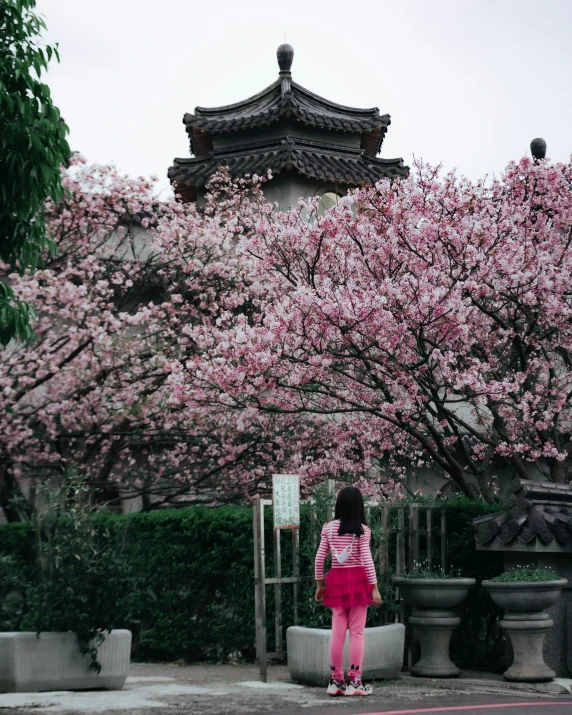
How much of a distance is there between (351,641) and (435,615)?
5.68 feet

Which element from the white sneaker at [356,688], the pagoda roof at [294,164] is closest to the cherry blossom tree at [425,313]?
the white sneaker at [356,688]

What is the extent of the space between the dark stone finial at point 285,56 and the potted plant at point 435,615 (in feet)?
56.8

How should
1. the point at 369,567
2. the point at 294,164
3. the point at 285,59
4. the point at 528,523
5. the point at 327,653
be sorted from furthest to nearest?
the point at 285,59, the point at 294,164, the point at 528,523, the point at 327,653, the point at 369,567

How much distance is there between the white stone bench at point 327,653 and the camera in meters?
9.08

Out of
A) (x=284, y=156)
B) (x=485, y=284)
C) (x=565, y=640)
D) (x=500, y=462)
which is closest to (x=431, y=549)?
(x=565, y=640)

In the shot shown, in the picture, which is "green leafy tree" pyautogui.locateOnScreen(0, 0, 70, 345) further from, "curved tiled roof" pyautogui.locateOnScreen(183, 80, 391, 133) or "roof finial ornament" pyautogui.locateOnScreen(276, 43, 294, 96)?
"roof finial ornament" pyautogui.locateOnScreen(276, 43, 294, 96)

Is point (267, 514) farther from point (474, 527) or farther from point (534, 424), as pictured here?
point (534, 424)

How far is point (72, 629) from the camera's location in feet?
29.2

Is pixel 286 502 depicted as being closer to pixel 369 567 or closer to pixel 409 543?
pixel 369 567

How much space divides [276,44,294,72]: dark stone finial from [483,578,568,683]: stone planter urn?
17845 mm

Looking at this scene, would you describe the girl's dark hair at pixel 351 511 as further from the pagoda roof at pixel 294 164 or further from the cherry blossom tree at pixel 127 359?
the pagoda roof at pixel 294 164

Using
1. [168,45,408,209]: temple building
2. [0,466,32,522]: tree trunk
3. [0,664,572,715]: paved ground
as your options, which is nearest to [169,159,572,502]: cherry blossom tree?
[0,664,572,715]: paved ground

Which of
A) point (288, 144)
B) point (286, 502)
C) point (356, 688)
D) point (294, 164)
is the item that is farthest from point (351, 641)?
point (288, 144)

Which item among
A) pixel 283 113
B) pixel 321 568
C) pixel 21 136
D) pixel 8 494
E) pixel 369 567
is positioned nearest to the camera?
pixel 21 136
